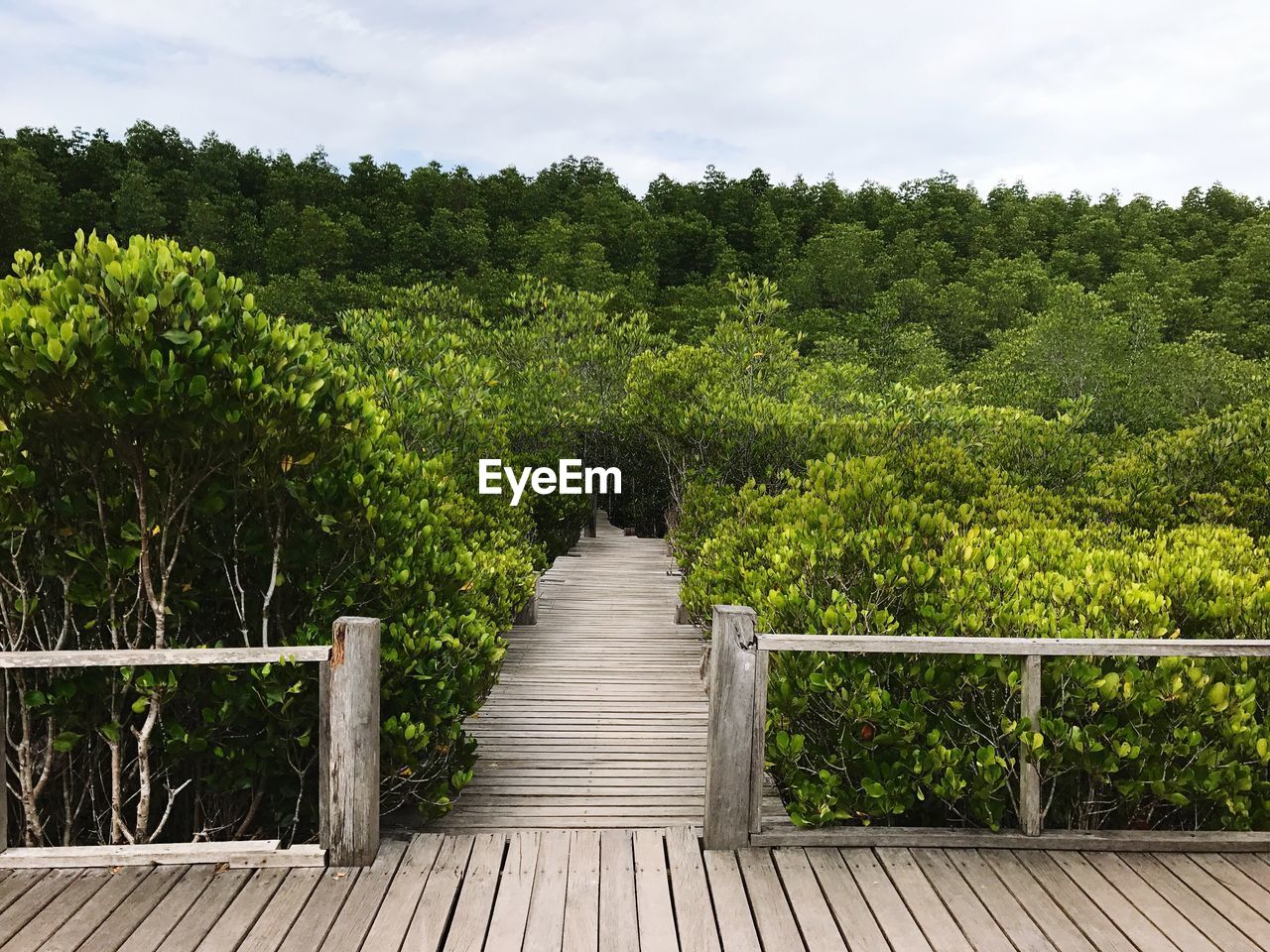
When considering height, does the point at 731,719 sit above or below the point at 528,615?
above

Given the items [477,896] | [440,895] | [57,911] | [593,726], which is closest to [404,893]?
[440,895]

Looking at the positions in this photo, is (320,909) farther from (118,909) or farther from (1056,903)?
(1056,903)

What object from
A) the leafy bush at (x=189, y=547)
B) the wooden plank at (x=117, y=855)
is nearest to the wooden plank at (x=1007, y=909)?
the leafy bush at (x=189, y=547)

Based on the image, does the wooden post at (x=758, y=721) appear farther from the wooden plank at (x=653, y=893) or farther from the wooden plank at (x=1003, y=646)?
the wooden plank at (x=653, y=893)

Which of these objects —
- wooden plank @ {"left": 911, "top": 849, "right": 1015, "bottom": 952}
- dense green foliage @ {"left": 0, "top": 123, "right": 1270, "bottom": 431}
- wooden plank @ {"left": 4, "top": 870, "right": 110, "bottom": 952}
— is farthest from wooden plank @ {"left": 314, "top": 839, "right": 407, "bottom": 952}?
dense green foliage @ {"left": 0, "top": 123, "right": 1270, "bottom": 431}

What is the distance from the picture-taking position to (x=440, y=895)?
2.95 metres

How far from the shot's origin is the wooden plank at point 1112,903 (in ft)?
8.90

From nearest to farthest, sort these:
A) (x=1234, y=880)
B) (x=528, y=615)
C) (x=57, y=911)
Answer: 1. (x=57, y=911)
2. (x=1234, y=880)
3. (x=528, y=615)

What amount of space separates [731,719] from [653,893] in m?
0.76

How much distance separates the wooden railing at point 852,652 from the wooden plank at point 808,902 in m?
0.10

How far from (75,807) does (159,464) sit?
1.75 meters

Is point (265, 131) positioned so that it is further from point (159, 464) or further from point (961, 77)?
point (159, 464)

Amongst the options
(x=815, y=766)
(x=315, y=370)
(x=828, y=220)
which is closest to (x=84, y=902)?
(x=315, y=370)

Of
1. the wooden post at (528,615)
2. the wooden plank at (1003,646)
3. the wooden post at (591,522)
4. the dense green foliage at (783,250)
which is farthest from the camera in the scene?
the dense green foliage at (783,250)
